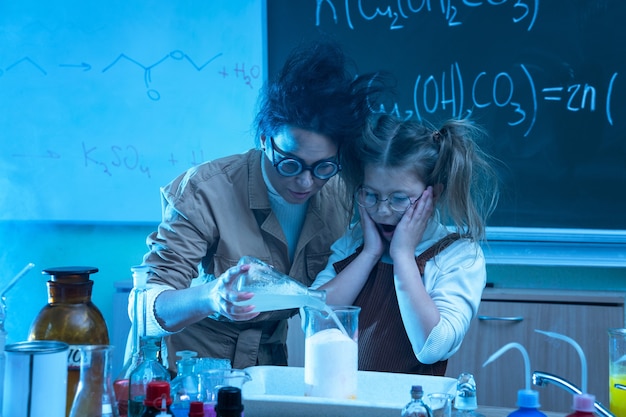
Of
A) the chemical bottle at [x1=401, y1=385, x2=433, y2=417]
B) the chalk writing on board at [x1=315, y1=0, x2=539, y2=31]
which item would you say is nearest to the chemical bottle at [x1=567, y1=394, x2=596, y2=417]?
the chemical bottle at [x1=401, y1=385, x2=433, y2=417]

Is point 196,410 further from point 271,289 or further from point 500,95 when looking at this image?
point 500,95

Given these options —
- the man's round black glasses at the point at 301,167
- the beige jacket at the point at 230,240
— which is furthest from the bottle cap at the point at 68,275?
the man's round black glasses at the point at 301,167

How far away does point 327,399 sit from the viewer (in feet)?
3.64

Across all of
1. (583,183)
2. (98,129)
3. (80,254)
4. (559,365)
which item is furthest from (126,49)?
(559,365)

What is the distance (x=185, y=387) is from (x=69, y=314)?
219 mm

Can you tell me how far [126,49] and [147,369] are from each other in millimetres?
2092

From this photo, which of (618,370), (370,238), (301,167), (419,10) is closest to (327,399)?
(618,370)

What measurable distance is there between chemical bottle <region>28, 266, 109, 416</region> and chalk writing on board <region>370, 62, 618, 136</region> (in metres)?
1.60

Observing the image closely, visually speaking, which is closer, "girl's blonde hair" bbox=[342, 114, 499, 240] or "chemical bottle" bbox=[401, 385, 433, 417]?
"chemical bottle" bbox=[401, 385, 433, 417]

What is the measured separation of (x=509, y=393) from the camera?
7.84 feet

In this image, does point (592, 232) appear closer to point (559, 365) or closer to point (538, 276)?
point (538, 276)

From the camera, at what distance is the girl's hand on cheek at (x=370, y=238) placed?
A: 1756 millimetres

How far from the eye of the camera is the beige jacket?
1.63 meters

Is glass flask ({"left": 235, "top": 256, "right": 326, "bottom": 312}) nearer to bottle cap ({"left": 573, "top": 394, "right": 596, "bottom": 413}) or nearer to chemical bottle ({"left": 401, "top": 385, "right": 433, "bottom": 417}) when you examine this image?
chemical bottle ({"left": 401, "top": 385, "right": 433, "bottom": 417})
